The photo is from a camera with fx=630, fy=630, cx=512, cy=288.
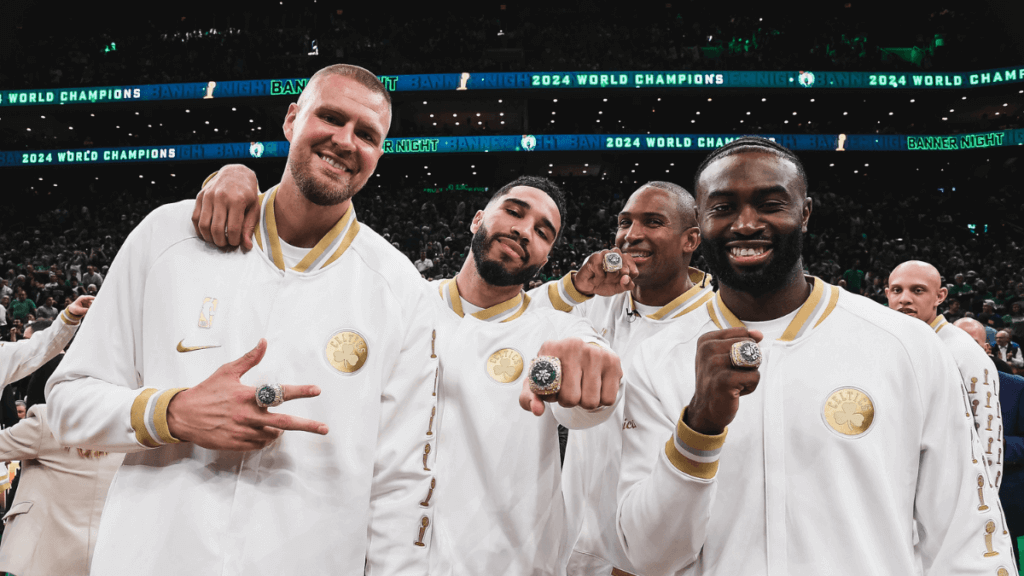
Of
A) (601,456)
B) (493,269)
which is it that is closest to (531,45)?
(493,269)

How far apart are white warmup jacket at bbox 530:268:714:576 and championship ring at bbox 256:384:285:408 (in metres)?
1.25

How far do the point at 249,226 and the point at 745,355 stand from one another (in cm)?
143

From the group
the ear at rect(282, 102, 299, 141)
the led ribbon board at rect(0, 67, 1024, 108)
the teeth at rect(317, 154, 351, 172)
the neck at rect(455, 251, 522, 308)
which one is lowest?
the neck at rect(455, 251, 522, 308)

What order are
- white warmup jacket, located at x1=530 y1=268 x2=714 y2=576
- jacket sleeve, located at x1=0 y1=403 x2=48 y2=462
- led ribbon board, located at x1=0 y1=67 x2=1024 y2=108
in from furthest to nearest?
1. led ribbon board, located at x1=0 y1=67 x2=1024 y2=108
2. jacket sleeve, located at x1=0 y1=403 x2=48 y2=462
3. white warmup jacket, located at x1=530 y1=268 x2=714 y2=576

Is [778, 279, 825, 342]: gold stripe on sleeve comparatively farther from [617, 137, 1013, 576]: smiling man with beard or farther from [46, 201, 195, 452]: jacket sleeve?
[46, 201, 195, 452]: jacket sleeve

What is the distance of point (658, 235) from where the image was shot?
10.3 feet

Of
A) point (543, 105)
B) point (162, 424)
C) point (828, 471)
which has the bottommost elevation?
point (828, 471)

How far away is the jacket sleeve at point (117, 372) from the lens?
1.57 m

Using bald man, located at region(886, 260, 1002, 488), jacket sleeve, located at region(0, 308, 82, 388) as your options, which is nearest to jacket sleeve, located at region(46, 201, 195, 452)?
jacket sleeve, located at region(0, 308, 82, 388)

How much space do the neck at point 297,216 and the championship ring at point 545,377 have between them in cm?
87

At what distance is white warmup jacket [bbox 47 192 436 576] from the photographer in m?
1.63

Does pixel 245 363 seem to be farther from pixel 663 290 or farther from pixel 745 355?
pixel 663 290

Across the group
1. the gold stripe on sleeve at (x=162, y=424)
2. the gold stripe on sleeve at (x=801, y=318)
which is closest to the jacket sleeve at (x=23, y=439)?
the gold stripe on sleeve at (x=162, y=424)

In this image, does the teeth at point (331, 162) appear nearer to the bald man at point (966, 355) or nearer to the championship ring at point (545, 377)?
the championship ring at point (545, 377)
